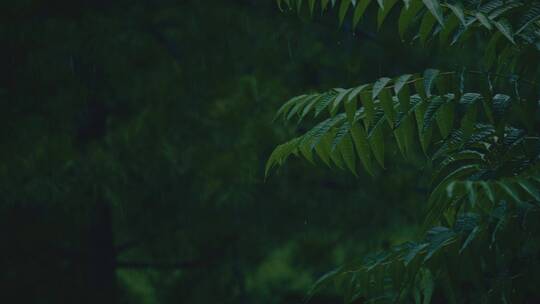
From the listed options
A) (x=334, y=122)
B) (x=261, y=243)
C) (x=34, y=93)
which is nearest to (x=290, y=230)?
(x=261, y=243)

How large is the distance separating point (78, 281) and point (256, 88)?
2345 mm

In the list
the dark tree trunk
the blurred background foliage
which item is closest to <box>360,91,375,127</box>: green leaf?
the blurred background foliage

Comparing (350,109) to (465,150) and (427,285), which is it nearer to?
(465,150)

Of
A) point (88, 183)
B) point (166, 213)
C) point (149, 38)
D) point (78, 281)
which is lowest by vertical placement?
point (78, 281)

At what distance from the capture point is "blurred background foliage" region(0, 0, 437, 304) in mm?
4645

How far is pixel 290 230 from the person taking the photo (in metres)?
5.53

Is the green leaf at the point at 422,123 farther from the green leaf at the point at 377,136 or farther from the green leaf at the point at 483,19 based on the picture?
the green leaf at the point at 483,19

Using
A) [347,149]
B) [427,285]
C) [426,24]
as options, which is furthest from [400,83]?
[427,285]

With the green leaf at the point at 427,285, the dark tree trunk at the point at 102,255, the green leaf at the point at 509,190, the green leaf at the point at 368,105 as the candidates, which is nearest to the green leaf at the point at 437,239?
the green leaf at the point at 427,285

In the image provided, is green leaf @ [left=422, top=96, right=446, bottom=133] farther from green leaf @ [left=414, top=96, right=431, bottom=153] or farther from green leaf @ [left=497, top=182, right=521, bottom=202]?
green leaf @ [left=497, top=182, right=521, bottom=202]

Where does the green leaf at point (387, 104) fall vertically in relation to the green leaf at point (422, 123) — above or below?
above

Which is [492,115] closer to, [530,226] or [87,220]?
[530,226]

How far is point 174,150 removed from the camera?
4.80m

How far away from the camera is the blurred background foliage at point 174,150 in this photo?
4645 millimetres
